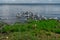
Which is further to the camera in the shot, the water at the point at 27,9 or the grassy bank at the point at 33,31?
the water at the point at 27,9

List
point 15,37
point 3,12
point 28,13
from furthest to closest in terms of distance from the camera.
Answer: point 3,12, point 28,13, point 15,37

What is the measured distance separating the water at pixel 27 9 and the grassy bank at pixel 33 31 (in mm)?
962

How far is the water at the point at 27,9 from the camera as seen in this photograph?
5329 millimetres

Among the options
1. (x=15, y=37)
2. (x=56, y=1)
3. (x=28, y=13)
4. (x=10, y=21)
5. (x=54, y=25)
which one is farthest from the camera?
(x=56, y=1)

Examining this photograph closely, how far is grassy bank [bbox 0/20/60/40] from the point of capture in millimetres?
3486

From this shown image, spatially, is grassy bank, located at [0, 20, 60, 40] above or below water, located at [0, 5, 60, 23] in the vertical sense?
below

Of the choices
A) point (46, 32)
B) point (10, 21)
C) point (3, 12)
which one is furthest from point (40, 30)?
point (3, 12)

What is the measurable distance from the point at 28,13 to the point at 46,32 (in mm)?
1529

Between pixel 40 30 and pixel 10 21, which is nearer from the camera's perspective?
pixel 40 30

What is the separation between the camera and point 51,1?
19.8 ft

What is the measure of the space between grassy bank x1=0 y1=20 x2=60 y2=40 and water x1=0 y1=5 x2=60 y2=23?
0.96 meters

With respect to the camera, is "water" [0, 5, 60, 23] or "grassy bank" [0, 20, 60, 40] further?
"water" [0, 5, 60, 23]

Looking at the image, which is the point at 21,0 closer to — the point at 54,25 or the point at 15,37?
the point at 54,25

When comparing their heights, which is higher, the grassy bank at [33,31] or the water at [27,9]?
the water at [27,9]
